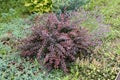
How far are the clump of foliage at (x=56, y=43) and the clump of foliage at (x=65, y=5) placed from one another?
1.16 metres

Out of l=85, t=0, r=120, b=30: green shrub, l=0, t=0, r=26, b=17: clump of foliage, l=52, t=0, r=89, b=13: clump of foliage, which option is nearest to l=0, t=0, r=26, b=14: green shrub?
l=0, t=0, r=26, b=17: clump of foliage

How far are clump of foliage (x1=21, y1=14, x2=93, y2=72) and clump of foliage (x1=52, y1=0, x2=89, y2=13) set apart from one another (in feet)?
3.81

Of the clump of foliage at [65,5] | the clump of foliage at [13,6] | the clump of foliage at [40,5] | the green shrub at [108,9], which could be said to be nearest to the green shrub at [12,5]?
the clump of foliage at [13,6]

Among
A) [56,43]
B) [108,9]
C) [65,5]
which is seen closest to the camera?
[56,43]

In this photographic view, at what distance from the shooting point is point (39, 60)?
5.04 meters

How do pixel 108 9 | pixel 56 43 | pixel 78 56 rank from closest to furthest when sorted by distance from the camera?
pixel 56 43, pixel 78 56, pixel 108 9

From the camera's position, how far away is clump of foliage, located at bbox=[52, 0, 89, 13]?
6.43m

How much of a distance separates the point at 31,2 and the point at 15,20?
649mm

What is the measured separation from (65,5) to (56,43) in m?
1.71

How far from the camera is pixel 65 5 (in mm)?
6500

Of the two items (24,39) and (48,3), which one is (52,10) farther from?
(24,39)

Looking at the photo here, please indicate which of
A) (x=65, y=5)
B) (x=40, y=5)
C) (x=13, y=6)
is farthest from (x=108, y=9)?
(x=13, y=6)

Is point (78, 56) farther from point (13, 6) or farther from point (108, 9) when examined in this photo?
point (13, 6)

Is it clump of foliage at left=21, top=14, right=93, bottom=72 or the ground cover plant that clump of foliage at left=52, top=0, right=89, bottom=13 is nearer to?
the ground cover plant
